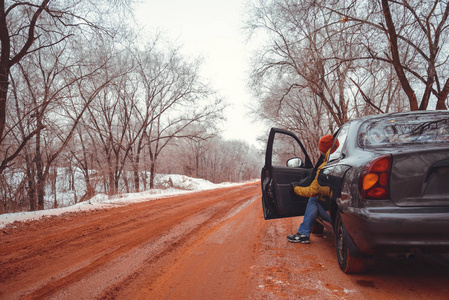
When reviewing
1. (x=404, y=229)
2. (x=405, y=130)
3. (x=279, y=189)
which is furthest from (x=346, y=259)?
(x=279, y=189)

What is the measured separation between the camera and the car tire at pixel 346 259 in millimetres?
2670

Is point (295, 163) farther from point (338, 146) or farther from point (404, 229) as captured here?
point (404, 229)

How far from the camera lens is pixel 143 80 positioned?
64.6 ft

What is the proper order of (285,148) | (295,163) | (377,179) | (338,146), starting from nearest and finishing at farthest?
(377,179)
(338,146)
(295,163)
(285,148)

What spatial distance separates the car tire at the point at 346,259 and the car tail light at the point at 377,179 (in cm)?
56

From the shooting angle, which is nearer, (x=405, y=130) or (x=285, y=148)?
(x=405, y=130)

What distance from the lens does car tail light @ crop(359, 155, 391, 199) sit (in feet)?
7.59

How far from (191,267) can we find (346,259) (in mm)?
1590

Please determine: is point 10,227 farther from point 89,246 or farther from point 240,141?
point 240,141

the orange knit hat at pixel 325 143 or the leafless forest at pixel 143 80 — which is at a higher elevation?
the leafless forest at pixel 143 80

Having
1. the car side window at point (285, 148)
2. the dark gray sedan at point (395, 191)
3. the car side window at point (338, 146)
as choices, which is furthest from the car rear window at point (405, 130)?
the car side window at point (285, 148)

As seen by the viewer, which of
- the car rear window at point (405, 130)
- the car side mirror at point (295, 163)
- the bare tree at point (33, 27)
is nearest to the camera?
the car rear window at point (405, 130)

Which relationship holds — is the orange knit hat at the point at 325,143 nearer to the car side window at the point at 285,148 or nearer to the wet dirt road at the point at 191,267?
the wet dirt road at the point at 191,267

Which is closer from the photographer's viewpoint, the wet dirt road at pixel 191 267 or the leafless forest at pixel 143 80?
the wet dirt road at pixel 191 267
